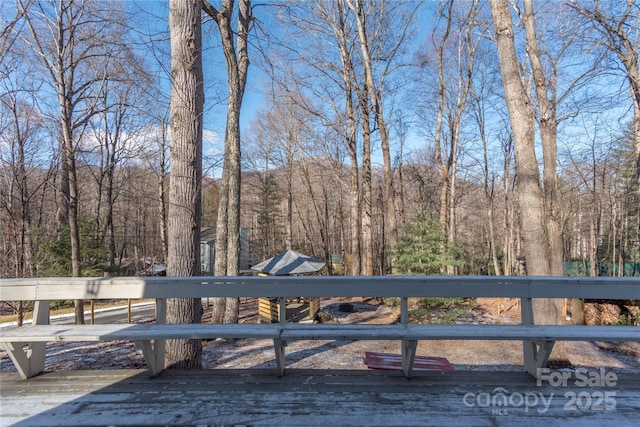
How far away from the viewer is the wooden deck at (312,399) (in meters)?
1.92

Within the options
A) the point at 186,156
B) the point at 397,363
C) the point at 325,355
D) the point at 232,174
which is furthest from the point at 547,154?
the point at 186,156

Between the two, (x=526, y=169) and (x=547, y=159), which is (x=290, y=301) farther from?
(x=547, y=159)

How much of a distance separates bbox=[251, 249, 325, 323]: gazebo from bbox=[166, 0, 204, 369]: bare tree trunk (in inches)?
211

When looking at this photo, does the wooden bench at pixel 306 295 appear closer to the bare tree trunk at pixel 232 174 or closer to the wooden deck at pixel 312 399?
the wooden deck at pixel 312 399

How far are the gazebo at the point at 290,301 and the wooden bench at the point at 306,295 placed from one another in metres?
6.19

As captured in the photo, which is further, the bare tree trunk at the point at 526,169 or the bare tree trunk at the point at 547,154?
the bare tree trunk at the point at 547,154

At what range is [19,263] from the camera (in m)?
7.18

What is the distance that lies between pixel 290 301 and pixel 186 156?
24.9ft

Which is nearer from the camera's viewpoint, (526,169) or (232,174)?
(526,169)

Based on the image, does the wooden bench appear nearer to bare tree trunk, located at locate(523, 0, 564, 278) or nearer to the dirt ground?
the dirt ground

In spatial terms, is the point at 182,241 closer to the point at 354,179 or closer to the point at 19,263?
the point at 19,263

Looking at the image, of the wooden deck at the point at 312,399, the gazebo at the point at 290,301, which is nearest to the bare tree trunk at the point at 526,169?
the wooden deck at the point at 312,399

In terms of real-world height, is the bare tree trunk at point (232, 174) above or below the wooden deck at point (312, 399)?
above

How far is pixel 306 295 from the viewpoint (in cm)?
249
